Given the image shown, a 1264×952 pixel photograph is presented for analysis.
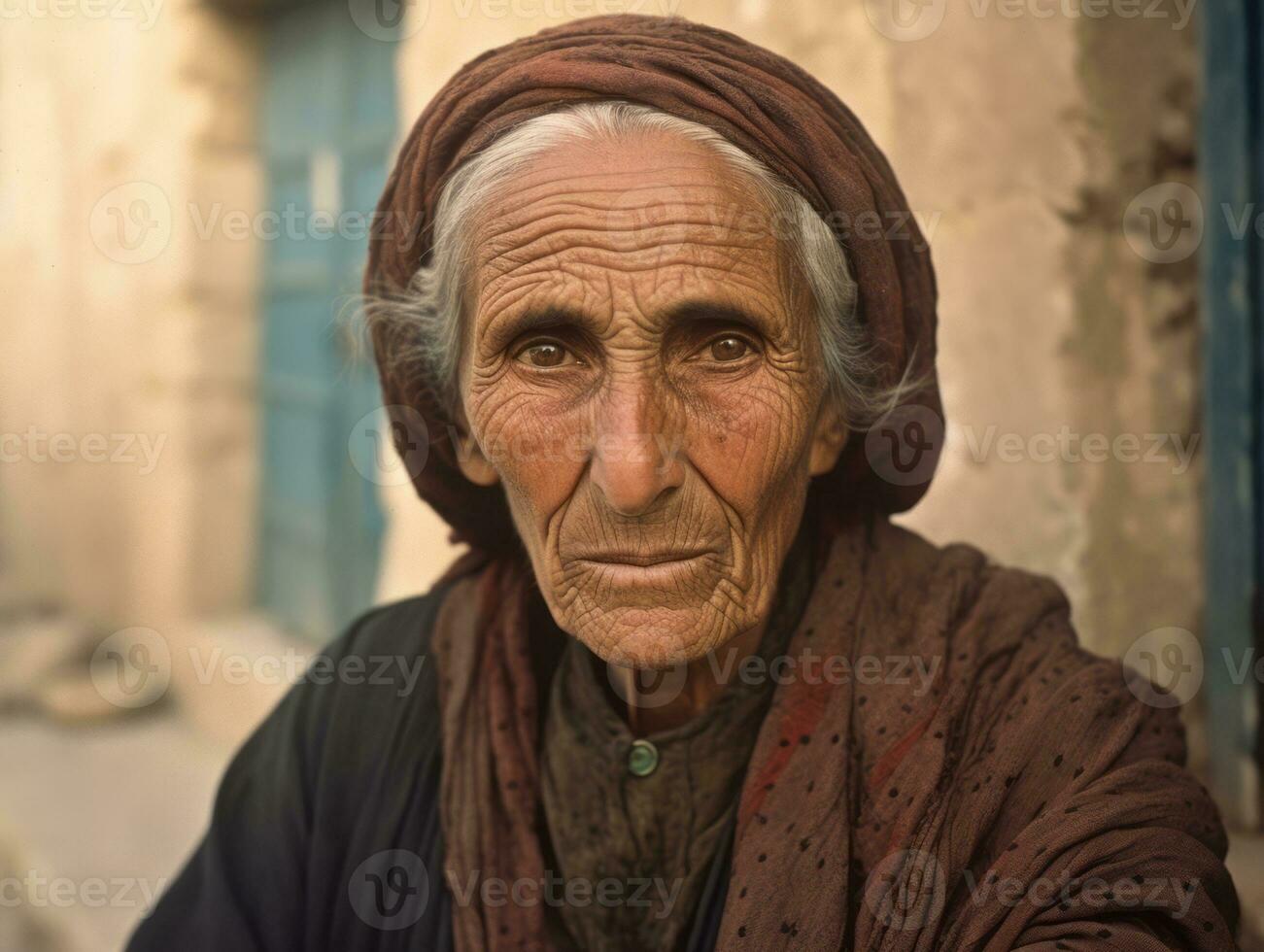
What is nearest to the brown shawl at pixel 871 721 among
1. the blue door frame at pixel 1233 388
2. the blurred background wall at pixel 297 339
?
the blurred background wall at pixel 297 339

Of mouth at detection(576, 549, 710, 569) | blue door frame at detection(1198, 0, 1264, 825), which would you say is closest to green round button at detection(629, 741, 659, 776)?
mouth at detection(576, 549, 710, 569)

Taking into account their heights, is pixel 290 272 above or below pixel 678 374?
above

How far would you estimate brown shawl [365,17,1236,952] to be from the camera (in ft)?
4.37

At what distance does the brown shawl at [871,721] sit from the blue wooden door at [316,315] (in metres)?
2.34

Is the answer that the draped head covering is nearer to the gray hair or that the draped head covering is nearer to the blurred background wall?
the gray hair

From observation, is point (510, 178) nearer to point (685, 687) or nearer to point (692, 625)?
point (692, 625)

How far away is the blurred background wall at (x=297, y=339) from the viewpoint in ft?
7.86

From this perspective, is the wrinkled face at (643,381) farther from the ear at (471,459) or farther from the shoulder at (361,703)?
the shoulder at (361,703)

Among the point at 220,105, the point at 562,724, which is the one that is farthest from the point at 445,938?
the point at 220,105

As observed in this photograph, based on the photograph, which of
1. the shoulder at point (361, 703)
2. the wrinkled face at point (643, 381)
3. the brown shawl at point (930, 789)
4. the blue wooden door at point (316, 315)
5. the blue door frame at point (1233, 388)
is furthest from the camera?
the blue wooden door at point (316, 315)

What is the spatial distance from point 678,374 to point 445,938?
0.92 metres

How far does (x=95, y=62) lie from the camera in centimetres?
547

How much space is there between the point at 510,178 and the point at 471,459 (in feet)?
1.49

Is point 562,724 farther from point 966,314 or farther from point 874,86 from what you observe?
point 874,86
